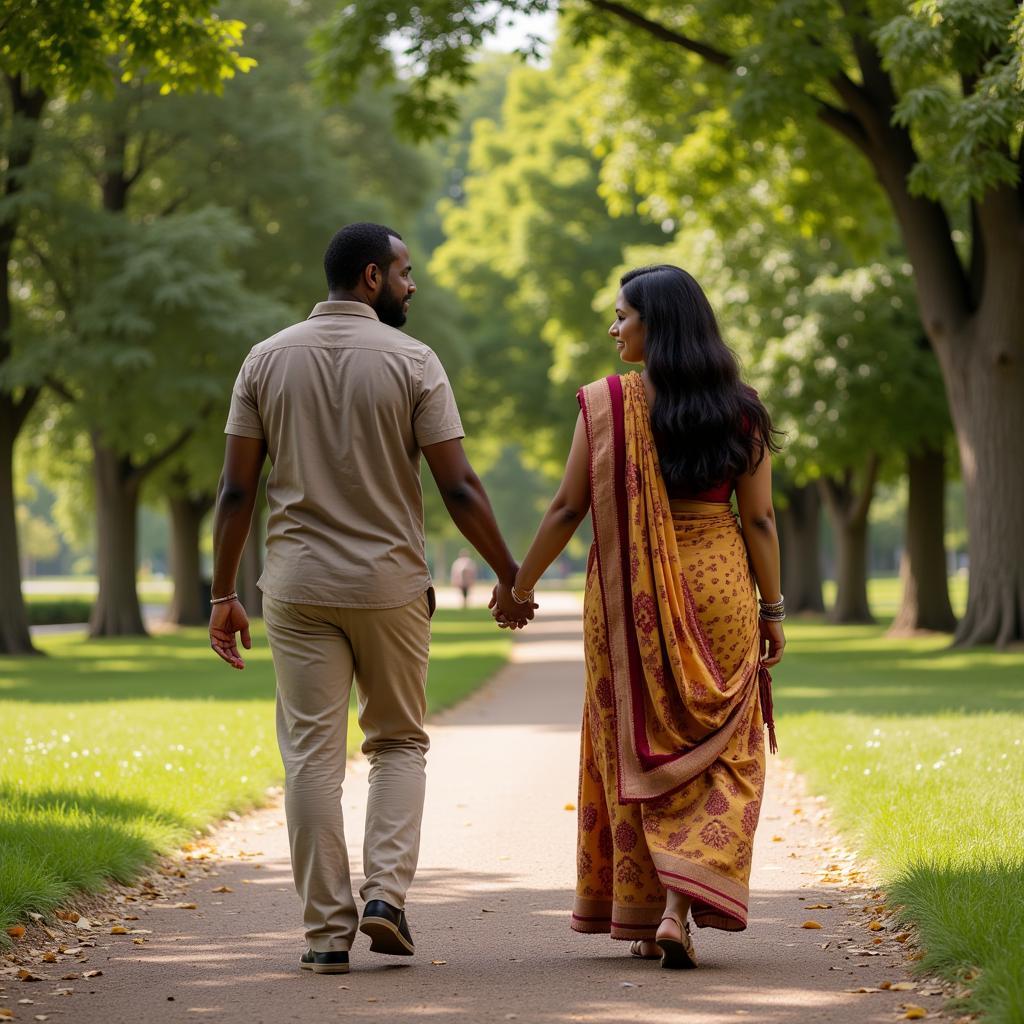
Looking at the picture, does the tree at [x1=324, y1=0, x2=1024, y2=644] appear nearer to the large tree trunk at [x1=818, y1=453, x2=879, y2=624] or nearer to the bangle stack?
the bangle stack

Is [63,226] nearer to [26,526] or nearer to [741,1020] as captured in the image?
[741,1020]

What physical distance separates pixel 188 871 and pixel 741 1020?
3.44 m

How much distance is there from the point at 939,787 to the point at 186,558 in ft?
97.3

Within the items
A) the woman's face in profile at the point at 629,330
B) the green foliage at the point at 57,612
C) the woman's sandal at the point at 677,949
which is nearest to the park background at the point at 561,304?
the woman's sandal at the point at 677,949

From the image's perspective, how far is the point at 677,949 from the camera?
4879mm

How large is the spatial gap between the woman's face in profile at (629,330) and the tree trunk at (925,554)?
844 inches

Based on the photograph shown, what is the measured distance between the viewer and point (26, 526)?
282 ft

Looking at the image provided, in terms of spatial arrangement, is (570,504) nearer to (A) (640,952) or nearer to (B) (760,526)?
(B) (760,526)

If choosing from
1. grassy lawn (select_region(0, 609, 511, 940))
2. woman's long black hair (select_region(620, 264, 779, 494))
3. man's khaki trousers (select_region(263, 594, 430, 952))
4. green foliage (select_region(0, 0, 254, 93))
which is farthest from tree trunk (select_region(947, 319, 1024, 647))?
man's khaki trousers (select_region(263, 594, 430, 952))

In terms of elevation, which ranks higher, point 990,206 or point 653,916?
point 990,206

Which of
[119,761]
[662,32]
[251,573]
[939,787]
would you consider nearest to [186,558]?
[251,573]

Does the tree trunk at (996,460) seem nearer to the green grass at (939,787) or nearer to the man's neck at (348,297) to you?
the green grass at (939,787)

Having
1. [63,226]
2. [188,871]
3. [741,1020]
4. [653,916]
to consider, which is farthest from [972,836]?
[63,226]

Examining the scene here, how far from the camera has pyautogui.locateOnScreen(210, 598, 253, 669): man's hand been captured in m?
5.19
